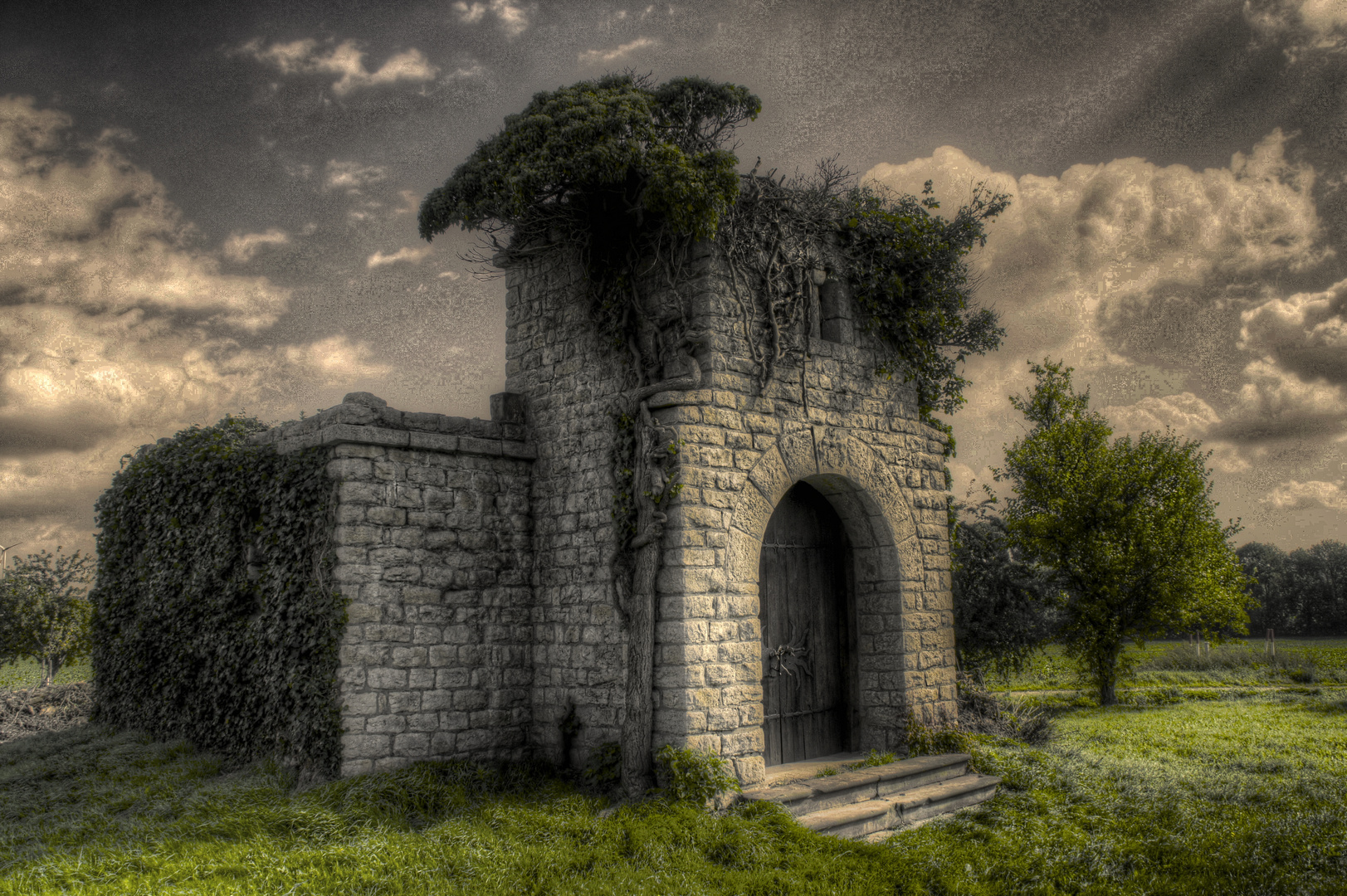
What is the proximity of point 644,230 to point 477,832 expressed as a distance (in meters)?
4.86

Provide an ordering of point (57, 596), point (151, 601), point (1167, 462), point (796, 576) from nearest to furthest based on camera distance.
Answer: point (796, 576), point (151, 601), point (57, 596), point (1167, 462)

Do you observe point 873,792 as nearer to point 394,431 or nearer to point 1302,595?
point 394,431

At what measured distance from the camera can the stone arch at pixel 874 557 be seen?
756cm

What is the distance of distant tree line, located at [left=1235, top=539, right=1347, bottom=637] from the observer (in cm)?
3916

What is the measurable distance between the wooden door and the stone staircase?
27 cm

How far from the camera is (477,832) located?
553cm

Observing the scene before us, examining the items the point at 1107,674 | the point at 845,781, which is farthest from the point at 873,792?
the point at 1107,674

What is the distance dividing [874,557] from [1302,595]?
43.2m

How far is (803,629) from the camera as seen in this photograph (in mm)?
7879

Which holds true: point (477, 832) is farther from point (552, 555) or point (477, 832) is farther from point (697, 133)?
point (697, 133)

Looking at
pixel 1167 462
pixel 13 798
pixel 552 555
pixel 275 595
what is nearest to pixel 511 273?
pixel 552 555

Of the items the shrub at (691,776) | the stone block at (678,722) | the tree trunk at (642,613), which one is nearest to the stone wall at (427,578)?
the tree trunk at (642,613)

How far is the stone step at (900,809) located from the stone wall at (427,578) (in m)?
2.86

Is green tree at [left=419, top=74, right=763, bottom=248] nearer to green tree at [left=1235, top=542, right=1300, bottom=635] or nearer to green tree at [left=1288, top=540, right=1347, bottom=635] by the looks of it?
green tree at [left=1235, top=542, right=1300, bottom=635]
